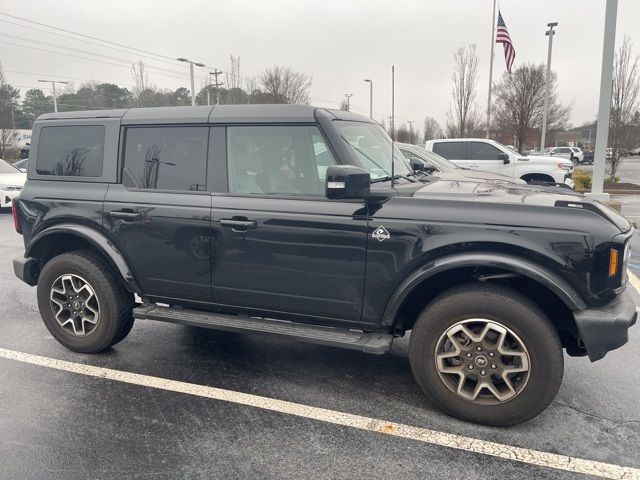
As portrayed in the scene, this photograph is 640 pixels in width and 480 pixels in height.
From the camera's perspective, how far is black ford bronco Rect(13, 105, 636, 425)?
9.87ft

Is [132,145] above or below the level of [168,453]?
above

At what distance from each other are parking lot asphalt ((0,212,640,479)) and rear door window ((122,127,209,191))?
1471 mm

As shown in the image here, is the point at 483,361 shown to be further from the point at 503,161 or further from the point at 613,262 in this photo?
the point at 503,161

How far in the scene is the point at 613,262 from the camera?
2.88 metres

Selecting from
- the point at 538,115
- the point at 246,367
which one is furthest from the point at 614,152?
the point at 246,367

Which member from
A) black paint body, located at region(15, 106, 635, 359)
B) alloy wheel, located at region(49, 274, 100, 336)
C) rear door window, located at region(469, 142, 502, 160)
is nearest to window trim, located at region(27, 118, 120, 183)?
black paint body, located at region(15, 106, 635, 359)

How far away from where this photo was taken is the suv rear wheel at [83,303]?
4156mm

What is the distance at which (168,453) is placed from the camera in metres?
2.92

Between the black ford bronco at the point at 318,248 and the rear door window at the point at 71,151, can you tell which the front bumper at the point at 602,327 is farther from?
the rear door window at the point at 71,151

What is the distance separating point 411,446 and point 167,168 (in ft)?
8.64

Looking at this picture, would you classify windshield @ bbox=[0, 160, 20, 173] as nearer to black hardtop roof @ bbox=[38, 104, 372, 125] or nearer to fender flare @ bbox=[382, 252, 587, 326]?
black hardtop roof @ bbox=[38, 104, 372, 125]

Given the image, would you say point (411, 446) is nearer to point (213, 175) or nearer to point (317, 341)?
point (317, 341)

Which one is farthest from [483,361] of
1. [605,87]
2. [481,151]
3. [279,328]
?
[481,151]

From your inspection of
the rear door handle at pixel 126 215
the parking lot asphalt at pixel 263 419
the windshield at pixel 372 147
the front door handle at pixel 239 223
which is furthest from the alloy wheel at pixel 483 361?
the rear door handle at pixel 126 215
